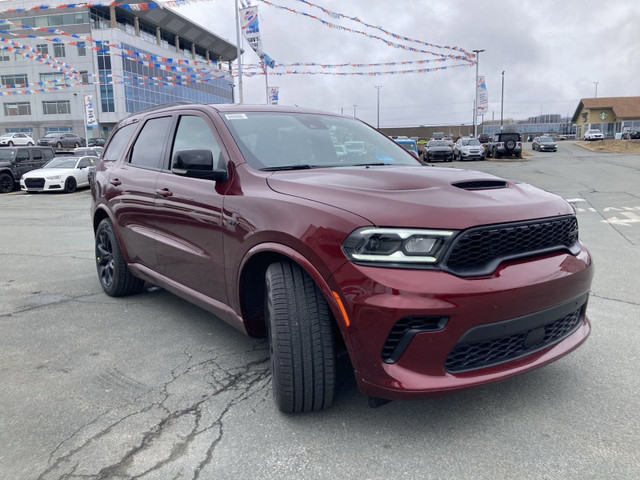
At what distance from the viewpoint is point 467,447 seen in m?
2.41

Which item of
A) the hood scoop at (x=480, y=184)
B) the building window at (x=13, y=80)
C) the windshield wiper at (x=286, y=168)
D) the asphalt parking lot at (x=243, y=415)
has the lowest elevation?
the asphalt parking lot at (x=243, y=415)

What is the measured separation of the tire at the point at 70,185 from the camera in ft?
60.5

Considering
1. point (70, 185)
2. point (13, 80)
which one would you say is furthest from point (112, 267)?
point (13, 80)

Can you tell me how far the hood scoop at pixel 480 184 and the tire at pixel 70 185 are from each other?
18592 millimetres

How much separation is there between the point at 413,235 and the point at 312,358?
2.61ft

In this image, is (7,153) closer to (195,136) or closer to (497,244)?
(195,136)

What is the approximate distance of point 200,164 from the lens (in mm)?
3082

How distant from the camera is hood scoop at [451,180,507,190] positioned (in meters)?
2.72

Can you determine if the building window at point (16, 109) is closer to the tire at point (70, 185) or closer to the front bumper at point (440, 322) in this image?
the tire at point (70, 185)

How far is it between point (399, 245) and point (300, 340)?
0.68m

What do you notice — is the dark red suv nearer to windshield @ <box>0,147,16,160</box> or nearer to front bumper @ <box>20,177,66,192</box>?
front bumper @ <box>20,177,66,192</box>

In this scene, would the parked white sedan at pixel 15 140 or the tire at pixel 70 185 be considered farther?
the parked white sedan at pixel 15 140

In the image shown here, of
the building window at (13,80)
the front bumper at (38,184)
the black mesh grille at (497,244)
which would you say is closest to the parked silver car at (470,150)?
the front bumper at (38,184)

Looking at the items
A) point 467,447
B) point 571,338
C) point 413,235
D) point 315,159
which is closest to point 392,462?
point 467,447
